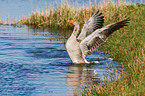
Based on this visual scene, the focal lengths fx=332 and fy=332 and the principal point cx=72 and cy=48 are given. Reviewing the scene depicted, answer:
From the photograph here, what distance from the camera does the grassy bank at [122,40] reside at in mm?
7508

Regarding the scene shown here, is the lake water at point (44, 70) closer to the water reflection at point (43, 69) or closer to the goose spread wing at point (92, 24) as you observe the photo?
the water reflection at point (43, 69)

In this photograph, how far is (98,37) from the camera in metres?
11.7

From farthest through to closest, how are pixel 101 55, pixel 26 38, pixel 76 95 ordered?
pixel 26 38 → pixel 101 55 → pixel 76 95

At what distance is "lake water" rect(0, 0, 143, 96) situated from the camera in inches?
346

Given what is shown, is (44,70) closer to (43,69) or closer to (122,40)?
(43,69)

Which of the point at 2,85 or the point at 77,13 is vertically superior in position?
the point at 77,13

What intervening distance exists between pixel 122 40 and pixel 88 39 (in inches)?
146

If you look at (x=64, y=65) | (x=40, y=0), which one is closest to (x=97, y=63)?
(x=64, y=65)

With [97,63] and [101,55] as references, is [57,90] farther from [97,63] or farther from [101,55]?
[101,55]

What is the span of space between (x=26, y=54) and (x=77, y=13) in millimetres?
10436

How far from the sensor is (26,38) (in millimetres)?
19875

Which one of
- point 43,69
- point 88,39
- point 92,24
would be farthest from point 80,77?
point 92,24

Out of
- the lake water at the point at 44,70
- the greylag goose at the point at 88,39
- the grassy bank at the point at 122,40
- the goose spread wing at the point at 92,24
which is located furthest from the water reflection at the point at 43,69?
the goose spread wing at the point at 92,24

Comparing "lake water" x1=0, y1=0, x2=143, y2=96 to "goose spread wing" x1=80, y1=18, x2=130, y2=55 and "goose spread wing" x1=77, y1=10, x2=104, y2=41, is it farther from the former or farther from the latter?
"goose spread wing" x1=77, y1=10, x2=104, y2=41
